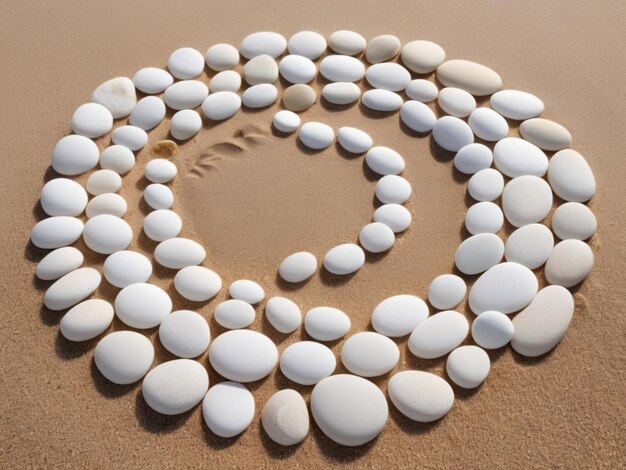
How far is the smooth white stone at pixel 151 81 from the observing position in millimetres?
992

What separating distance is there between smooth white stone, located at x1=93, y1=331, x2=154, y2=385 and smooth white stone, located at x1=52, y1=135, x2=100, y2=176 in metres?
0.28

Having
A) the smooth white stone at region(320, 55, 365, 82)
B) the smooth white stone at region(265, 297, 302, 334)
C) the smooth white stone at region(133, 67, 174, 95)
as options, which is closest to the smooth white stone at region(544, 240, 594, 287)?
the smooth white stone at region(265, 297, 302, 334)

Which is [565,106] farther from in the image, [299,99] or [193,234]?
[193,234]

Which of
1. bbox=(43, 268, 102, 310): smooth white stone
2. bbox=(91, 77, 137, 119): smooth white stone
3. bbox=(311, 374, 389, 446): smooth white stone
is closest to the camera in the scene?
bbox=(311, 374, 389, 446): smooth white stone

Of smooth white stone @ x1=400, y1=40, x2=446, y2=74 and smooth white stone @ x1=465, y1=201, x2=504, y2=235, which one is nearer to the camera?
smooth white stone @ x1=465, y1=201, x2=504, y2=235

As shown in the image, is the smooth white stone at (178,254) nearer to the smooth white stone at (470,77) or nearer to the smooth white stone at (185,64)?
the smooth white stone at (185,64)

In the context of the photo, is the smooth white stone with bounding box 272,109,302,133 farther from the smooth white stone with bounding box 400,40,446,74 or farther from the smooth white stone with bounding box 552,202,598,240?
the smooth white stone with bounding box 552,202,598,240

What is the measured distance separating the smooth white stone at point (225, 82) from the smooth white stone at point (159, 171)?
17 centimetres

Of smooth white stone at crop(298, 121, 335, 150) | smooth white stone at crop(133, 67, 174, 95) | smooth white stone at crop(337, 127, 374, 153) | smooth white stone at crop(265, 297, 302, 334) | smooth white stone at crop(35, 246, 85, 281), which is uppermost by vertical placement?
smooth white stone at crop(337, 127, 374, 153)

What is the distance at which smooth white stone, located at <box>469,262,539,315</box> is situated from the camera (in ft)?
2.49

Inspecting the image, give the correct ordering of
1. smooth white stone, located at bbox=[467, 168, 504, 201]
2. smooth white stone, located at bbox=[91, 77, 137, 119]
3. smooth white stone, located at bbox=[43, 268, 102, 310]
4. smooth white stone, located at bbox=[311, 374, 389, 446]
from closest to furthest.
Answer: smooth white stone, located at bbox=[311, 374, 389, 446] < smooth white stone, located at bbox=[43, 268, 102, 310] < smooth white stone, located at bbox=[467, 168, 504, 201] < smooth white stone, located at bbox=[91, 77, 137, 119]

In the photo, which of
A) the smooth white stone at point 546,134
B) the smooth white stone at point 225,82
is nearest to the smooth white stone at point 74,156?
the smooth white stone at point 225,82

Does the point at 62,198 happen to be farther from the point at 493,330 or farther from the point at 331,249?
the point at 493,330

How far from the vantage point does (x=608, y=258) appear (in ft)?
2.61
